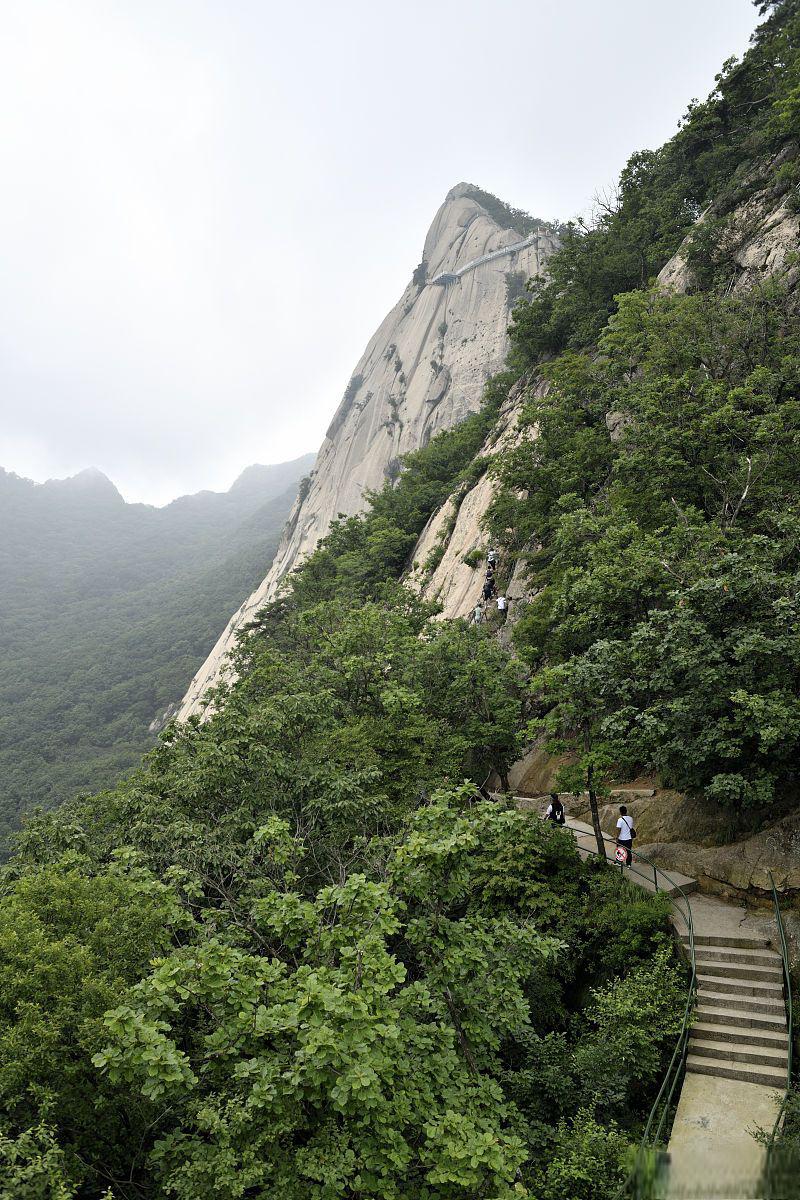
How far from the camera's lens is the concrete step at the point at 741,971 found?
7.81 metres

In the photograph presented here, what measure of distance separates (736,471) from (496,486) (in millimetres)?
9785

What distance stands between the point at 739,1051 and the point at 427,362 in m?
57.2

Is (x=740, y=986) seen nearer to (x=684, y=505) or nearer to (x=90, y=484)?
(x=684, y=505)

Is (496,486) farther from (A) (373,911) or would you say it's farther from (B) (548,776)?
(A) (373,911)

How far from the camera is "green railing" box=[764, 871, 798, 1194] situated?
225 cm

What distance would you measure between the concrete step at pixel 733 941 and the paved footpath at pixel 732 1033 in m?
0.01

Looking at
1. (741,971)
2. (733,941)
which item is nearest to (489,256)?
(733,941)

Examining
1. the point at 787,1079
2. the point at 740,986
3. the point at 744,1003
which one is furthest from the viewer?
the point at 740,986

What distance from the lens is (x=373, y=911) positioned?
17.8ft

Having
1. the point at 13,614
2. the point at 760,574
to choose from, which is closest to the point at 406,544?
the point at 760,574

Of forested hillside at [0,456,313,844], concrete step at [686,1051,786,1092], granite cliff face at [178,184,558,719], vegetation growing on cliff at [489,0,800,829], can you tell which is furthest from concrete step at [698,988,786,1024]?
granite cliff face at [178,184,558,719]

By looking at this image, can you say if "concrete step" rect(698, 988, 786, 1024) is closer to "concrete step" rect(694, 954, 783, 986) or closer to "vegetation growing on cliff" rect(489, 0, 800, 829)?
Answer: "concrete step" rect(694, 954, 783, 986)

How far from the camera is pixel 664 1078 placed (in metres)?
6.95

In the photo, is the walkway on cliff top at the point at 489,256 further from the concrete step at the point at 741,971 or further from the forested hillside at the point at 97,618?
the concrete step at the point at 741,971
